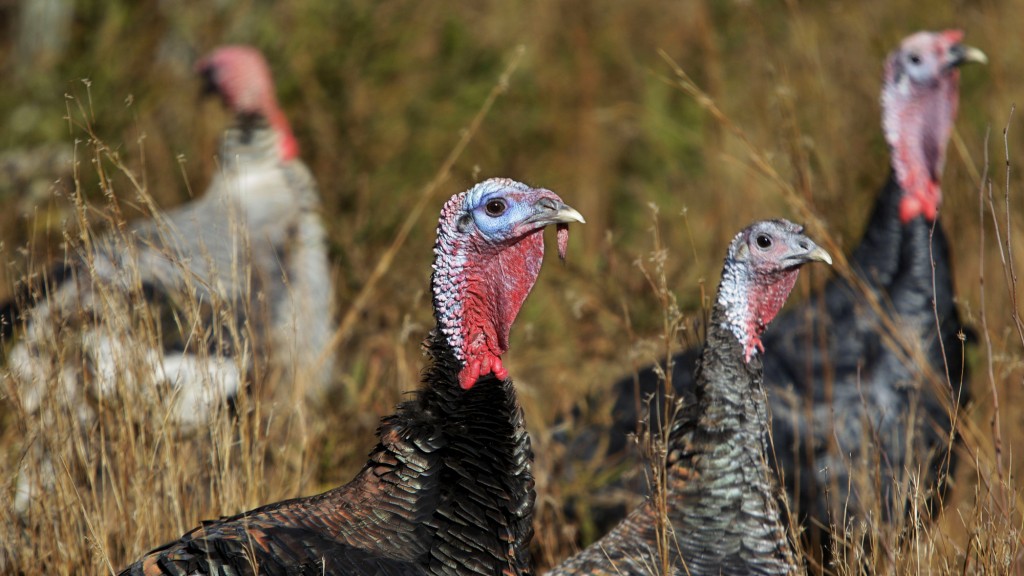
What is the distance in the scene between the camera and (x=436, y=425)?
245cm

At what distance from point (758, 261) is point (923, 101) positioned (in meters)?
1.79

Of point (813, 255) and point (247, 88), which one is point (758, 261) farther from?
point (247, 88)

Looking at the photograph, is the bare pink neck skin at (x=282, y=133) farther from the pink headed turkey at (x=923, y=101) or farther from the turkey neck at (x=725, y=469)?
the turkey neck at (x=725, y=469)

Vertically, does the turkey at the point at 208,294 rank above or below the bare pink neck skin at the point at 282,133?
below

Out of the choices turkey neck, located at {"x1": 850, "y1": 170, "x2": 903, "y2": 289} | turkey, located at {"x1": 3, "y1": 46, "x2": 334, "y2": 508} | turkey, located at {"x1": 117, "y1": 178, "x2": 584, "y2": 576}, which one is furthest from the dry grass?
turkey, located at {"x1": 117, "y1": 178, "x2": 584, "y2": 576}

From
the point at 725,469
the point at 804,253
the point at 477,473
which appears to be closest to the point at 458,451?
the point at 477,473

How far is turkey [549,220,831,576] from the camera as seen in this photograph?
2803mm

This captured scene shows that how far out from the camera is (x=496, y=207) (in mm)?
2471

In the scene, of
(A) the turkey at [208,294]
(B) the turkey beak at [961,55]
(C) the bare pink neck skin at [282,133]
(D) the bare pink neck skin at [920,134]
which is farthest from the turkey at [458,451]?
Answer: (C) the bare pink neck skin at [282,133]

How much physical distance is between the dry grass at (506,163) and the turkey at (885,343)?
0.57ft

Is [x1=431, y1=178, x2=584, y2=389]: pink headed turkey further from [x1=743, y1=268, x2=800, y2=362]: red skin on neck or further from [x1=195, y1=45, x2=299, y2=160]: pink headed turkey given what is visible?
[x1=195, y1=45, x2=299, y2=160]: pink headed turkey

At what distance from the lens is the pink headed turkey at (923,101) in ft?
14.2

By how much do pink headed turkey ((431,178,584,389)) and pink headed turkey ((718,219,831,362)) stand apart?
2.36 ft

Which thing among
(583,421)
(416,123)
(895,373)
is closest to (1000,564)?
(895,373)
